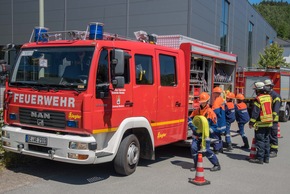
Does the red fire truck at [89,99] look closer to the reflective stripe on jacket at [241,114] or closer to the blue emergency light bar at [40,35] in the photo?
the blue emergency light bar at [40,35]

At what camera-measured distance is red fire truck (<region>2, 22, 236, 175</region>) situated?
5375mm

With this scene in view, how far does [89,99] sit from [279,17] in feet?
347

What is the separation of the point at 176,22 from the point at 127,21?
3.74m

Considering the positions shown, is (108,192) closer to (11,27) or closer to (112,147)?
(112,147)

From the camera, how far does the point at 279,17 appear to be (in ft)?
329

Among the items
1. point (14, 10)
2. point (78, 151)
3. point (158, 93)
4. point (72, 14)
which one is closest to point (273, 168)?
point (158, 93)

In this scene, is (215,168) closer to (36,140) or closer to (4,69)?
(36,140)

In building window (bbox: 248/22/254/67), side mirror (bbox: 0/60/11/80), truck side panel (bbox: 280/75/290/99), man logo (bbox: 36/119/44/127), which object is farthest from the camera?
building window (bbox: 248/22/254/67)

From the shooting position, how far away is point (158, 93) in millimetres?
6719

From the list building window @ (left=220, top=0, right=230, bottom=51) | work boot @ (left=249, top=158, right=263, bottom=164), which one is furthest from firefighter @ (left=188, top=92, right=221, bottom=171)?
building window @ (left=220, top=0, right=230, bottom=51)

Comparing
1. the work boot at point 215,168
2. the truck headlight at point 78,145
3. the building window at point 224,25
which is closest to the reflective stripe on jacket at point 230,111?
the work boot at point 215,168

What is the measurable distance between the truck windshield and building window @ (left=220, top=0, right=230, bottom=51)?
77.2ft

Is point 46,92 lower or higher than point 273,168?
higher

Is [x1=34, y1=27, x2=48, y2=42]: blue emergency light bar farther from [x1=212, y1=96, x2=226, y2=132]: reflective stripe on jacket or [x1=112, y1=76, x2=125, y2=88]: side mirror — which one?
[x1=212, y1=96, x2=226, y2=132]: reflective stripe on jacket
